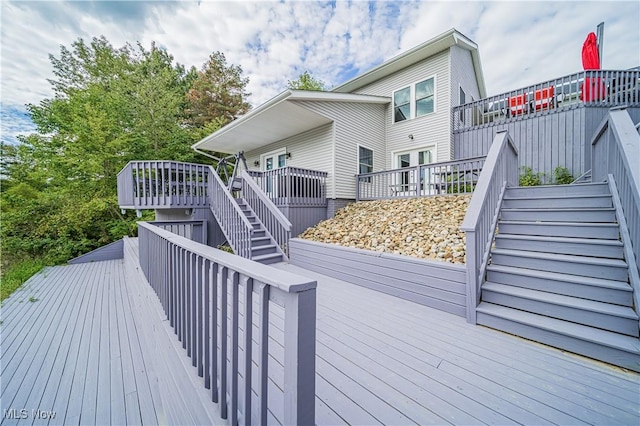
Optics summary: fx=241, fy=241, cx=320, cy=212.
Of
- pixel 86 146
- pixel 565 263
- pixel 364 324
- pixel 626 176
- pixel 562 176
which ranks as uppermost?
pixel 86 146

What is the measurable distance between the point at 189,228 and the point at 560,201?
26.5ft

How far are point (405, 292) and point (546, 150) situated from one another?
7034 millimetres

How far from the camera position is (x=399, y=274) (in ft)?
11.2

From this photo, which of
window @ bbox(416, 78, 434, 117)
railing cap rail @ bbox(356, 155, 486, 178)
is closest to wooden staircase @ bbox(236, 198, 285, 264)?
railing cap rail @ bbox(356, 155, 486, 178)

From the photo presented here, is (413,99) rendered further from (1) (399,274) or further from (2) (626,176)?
(1) (399,274)

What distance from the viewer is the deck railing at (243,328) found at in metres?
0.88

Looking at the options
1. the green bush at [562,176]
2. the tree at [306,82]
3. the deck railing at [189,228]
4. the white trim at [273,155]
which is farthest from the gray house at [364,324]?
the tree at [306,82]

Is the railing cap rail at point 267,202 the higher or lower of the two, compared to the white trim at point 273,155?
lower

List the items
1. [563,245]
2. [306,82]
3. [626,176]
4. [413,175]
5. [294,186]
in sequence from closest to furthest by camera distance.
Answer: [626,176]
[563,245]
[294,186]
[413,175]
[306,82]

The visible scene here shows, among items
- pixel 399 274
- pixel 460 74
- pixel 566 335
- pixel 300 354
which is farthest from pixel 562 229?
pixel 460 74

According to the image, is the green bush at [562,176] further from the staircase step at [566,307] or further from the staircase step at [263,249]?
the staircase step at [263,249]

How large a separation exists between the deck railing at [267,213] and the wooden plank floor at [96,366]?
9.35 ft

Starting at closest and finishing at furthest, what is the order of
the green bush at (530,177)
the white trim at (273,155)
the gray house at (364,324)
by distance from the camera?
the gray house at (364,324), the green bush at (530,177), the white trim at (273,155)

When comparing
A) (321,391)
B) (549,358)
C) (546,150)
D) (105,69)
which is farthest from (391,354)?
(105,69)
